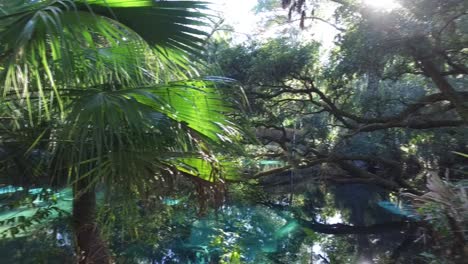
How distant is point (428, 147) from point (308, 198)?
5122 mm

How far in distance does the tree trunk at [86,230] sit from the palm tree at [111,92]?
0.39m

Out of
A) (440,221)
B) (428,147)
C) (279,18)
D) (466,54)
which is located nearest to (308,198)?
(428,147)

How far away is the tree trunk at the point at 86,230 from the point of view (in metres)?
3.44

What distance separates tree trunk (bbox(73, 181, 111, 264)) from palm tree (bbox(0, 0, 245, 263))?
15.4 inches

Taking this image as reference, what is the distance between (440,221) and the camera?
320 cm

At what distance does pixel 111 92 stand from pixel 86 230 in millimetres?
1547

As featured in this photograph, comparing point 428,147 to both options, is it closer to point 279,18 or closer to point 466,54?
point 466,54

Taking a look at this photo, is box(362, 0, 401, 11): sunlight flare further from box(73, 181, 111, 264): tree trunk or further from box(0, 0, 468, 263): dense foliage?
box(73, 181, 111, 264): tree trunk

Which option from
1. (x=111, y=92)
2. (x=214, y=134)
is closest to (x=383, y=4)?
(x=214, y=134)

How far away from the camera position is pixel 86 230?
11.5 feet

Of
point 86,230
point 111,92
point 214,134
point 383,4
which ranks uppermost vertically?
point 383,4

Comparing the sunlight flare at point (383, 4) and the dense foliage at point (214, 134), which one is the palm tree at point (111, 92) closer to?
the dense foliage at point (214, 134)

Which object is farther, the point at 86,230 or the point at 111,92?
the point at 86,230

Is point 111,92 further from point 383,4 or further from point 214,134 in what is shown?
point 383,4
